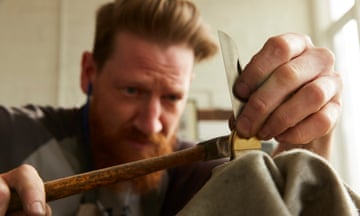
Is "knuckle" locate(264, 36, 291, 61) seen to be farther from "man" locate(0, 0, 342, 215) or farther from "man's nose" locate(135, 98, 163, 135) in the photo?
"man's nose" locate(135, 98, 163, 135)

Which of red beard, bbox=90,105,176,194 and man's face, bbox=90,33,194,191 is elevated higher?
man's face, bbox=90,33,194,191

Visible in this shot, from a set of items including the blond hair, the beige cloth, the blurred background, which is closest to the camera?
the beige cloth

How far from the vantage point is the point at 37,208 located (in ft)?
0.86

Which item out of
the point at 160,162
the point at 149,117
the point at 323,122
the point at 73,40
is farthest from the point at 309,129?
the point at 73,40

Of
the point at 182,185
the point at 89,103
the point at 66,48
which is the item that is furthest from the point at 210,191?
the point at 66,48

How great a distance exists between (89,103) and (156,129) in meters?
0.17

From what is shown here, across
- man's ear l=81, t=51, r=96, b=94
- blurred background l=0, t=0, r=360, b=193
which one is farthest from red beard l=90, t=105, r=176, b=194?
blurred background l=0, t=0, r=360, b=193

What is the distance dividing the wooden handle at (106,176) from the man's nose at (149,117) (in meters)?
0.33

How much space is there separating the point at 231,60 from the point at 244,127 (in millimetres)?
53

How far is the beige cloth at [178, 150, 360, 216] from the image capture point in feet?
0.72

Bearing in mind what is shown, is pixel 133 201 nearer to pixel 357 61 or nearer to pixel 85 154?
pixel 85 154

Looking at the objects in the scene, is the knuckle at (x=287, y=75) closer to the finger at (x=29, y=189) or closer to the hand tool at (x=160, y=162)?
the hand tool at (x=160, y=162)

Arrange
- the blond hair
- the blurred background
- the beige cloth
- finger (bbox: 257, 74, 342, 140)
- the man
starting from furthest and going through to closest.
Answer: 1. the blurred background
2. the blond hair
3. the man
4. finger (bbox: 257, 74, 342, 140)
5. the beige cloth

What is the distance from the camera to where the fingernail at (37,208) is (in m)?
0.26
